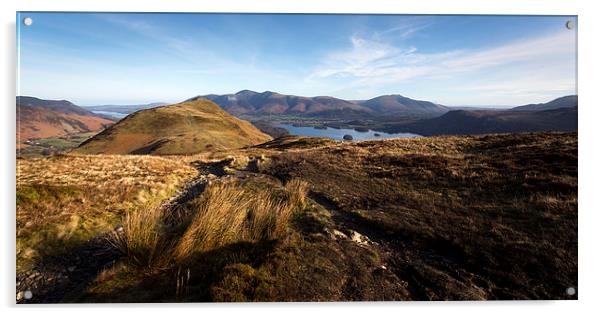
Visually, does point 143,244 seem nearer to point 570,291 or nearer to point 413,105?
point 570,291

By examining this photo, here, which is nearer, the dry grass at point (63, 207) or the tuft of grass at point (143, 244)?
the tuft of grass at point (143, 244)

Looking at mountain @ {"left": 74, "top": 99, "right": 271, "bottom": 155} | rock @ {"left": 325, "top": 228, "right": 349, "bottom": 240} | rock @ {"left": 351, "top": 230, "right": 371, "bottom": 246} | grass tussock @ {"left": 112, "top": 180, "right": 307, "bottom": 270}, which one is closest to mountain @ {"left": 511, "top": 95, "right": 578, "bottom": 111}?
rock @ {"left": 351, "top": 230, "right": 371, "bottom": 246}

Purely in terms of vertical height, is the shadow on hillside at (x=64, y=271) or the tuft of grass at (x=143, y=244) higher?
the tuft of grass at (x=143, y=244)

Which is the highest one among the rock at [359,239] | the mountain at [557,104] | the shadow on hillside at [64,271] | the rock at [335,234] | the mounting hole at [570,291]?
the mountain at [557,104]

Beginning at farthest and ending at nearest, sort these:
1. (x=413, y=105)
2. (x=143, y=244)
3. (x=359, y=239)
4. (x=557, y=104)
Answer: (x=413, y=105)
(x=557, y=104)
(x=359, y=239)
(x=143, y=244)

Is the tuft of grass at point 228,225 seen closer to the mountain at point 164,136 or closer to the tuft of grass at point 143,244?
the tuft of grass at point 143,244

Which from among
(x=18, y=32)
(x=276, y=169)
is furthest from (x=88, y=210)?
(x=276, y=169)

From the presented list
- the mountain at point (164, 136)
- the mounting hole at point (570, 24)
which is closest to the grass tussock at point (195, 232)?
the mounting hole at point (570, 24)
